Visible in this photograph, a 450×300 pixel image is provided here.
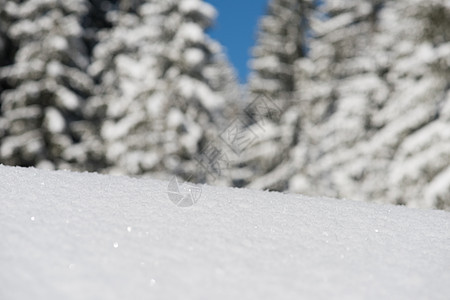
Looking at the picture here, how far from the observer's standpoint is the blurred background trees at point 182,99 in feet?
48.2

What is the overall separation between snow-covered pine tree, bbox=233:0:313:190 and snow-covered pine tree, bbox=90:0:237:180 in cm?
323

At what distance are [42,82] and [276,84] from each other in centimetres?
943

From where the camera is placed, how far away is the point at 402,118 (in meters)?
14.5

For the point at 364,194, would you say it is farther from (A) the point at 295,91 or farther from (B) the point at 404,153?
(A) the point at 295,91

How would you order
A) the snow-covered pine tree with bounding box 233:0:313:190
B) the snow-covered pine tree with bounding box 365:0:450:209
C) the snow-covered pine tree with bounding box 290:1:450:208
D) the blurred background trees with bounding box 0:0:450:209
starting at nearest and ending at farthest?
the snow-covered pine tree with bounding box 365:0:450:209 < the snow-covered pine tree with bounding box 290:1:450:208 < the blurred background trees with bounding box 0:0:450:209 < the snow-covered pine tree with bounding box 233:0:313:190

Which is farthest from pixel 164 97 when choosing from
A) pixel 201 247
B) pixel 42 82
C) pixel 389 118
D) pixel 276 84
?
pixel 201 247

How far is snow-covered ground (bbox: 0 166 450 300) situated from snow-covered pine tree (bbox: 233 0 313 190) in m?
15.6

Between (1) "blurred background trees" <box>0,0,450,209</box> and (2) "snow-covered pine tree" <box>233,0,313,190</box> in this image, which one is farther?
(2) "snow-covered pine tree" <box>233,0,313,190</box>

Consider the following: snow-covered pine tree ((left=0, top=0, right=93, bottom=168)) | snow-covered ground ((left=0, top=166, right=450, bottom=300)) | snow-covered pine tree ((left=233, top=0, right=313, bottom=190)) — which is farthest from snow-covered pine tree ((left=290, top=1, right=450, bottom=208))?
snow-covered ground ((left=0, top=166, right=450, bottom=300))

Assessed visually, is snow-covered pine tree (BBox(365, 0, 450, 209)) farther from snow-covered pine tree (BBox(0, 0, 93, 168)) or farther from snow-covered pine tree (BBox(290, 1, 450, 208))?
snow-covered pine tree (BBox(0, 0, 93, 168))

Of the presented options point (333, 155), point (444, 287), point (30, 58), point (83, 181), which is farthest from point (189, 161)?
point (444, 287)

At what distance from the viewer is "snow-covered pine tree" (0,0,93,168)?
16344 mm

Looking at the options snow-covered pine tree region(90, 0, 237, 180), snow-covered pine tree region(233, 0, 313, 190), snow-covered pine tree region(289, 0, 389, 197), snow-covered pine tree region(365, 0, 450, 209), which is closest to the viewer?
snow-covered pine tree region(365, 0, 450, 209)

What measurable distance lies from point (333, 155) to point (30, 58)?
1066 centimetres
